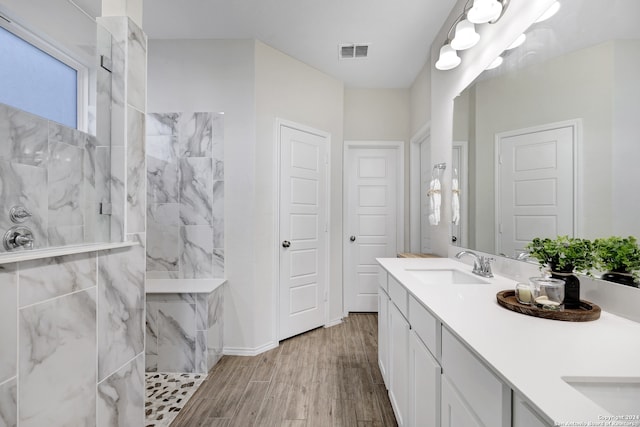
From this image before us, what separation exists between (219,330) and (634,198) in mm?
2648

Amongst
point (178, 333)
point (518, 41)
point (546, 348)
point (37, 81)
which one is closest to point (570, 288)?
point (546, 348)

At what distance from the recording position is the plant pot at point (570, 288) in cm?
99

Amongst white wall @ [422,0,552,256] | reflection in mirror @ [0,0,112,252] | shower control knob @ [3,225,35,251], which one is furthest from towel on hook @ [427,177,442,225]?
shower control knob @ [3,225,35,251]

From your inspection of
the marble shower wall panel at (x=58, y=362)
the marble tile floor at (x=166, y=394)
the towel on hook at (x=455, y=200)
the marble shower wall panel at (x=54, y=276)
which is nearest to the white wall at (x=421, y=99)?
the towel on hook at (x=455, y=200)

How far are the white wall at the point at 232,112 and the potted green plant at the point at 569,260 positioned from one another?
210cm

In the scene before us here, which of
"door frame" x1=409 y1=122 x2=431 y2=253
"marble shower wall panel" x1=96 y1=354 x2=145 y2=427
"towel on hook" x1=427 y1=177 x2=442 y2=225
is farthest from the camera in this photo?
"door frame" x1=409 y1=122 x2=431 y2=253

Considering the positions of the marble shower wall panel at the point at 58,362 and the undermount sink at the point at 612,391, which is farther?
the marble shower wall panel at the point at 58,362

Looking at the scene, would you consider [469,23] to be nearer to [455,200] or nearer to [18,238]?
[455,200]

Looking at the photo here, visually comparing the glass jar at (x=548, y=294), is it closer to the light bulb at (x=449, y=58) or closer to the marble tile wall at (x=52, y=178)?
the light bulb at (x=449, y=58)

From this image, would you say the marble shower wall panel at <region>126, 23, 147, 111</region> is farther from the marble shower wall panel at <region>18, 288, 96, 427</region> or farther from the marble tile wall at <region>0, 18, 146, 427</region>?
the marble shower wall panel at <region>18, 288, 96, 427</region>

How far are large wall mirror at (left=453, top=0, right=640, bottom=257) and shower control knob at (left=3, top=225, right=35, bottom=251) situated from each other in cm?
202

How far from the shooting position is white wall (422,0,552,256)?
1425 mm

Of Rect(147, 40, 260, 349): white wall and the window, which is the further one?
Rect(147, 40, 260, 349): white wall

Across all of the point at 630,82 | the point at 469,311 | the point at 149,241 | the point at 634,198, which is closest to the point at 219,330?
the point at 149,241
